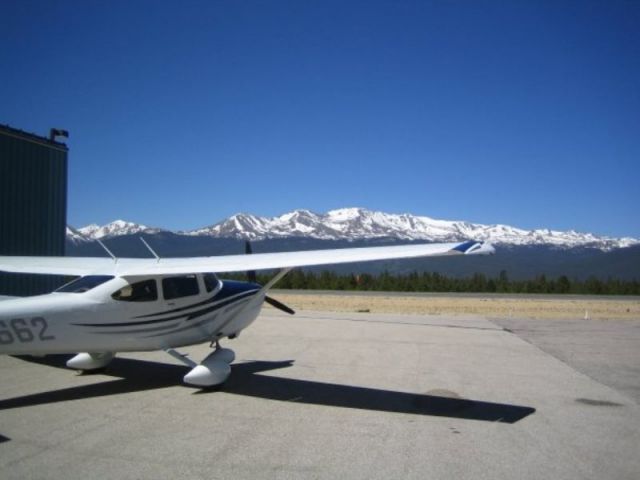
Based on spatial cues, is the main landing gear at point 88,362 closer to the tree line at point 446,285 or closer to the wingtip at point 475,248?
the wingtip at point 475,248

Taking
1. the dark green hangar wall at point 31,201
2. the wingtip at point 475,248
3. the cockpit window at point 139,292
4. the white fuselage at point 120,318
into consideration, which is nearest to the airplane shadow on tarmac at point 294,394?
the white fuselage at point 120,318

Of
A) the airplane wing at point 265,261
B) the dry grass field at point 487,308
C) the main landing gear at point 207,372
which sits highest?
the airplane wing at point 265,261

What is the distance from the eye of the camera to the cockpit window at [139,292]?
818 centimetres

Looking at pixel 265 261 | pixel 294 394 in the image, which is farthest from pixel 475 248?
pixel 294 394

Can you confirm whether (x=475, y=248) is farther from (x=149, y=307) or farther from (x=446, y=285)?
(x=446, y=285)

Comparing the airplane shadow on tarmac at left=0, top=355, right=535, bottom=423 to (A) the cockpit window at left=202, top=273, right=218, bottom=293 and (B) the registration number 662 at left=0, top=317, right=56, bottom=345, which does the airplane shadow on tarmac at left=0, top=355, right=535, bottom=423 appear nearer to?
(B) the registration number 662 at left=0, top=317, right=56, bottom=345

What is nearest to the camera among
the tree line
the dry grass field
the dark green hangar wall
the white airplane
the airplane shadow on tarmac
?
the white airplane

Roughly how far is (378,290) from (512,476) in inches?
1855

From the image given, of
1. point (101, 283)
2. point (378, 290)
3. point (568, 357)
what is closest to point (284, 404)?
point (101, 283)

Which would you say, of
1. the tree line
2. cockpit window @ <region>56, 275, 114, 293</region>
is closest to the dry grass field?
the tree line

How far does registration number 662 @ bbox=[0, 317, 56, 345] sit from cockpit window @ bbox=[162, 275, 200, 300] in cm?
183

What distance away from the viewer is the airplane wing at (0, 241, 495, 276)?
272 inches

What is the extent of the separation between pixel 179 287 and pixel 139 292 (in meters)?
0.72

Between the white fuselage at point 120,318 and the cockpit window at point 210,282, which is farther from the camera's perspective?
the cockpit window at point 210,282
